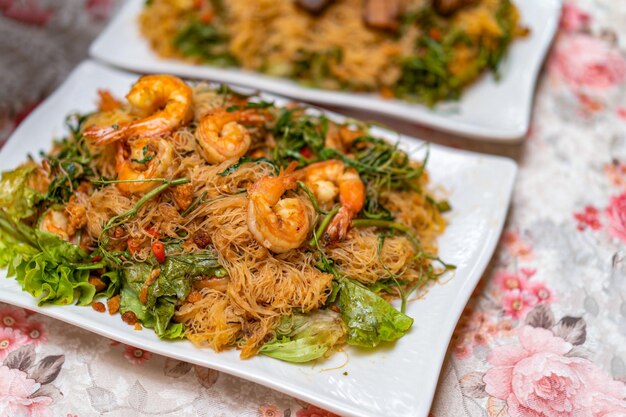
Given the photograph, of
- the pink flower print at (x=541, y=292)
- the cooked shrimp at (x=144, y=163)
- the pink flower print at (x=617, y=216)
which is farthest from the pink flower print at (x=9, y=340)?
the pink flower print at (x=617, y=216)

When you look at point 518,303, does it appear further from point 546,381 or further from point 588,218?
point 588,218

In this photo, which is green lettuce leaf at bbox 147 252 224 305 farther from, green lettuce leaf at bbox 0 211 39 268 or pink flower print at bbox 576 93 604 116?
pink flower print at bbox 576 93 604 116

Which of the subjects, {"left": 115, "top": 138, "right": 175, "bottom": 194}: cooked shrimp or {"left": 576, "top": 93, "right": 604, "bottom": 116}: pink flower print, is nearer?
{"left": 115, "top": 138, "right": 175, "bottom": 194}: cooked shrimp

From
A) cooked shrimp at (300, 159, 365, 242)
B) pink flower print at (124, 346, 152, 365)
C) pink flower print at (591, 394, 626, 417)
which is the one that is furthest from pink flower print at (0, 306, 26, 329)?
pink flower print at (591, 394, 626, 417)

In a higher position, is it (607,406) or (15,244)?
(15,244)

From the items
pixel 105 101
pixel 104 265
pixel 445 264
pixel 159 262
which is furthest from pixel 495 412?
pixel 105 101

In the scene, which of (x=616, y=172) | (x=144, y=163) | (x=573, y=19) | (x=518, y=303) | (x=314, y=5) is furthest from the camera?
(x=573, y=19)

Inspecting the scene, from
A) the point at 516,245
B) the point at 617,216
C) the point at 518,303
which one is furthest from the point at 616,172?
the point at 518,303

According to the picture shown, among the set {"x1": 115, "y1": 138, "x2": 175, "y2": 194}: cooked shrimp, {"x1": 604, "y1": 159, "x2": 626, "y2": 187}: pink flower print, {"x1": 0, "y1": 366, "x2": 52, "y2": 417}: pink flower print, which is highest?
{"x1": 115, "y1": 138, "x2": 175, "y2": 194}: cooked shrimp
